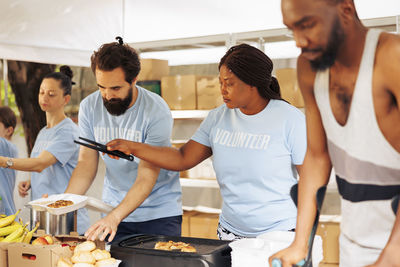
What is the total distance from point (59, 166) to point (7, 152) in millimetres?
508

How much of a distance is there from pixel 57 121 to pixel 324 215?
2.02m

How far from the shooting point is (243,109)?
2322 mm

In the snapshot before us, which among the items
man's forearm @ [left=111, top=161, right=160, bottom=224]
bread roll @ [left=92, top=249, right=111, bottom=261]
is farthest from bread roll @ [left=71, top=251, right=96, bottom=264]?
man's forearm @ [left=111, top=161, right=160, bottom=224]

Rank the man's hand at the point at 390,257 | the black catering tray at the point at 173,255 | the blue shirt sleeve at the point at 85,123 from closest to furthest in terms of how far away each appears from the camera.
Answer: the man's hand at the point at 390,257 < the black catering tray at the point at 173,255 < the blue shirt sleeve at the point at 85,123

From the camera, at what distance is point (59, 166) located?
3.31 m

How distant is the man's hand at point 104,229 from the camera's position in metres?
2.08

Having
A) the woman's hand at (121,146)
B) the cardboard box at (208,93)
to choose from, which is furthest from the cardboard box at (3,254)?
the cardboard box at (208,93)

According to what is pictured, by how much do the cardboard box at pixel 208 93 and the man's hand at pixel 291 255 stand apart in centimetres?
269

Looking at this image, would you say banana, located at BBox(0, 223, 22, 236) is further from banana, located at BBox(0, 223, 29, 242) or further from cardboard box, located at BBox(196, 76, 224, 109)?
cardboard box, located at BBox(196, 76, 224, 109)

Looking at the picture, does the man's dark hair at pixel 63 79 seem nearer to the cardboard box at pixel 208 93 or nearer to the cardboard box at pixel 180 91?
the cardboard box at pixel 180 91

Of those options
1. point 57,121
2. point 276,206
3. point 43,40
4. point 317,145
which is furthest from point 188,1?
point 317,145

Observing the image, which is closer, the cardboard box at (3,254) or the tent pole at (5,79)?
the cardboard box at (3,254)

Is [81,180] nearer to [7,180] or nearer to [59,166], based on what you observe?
[59,166]

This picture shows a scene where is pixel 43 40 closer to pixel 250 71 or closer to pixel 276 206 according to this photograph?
pixel 250 71
